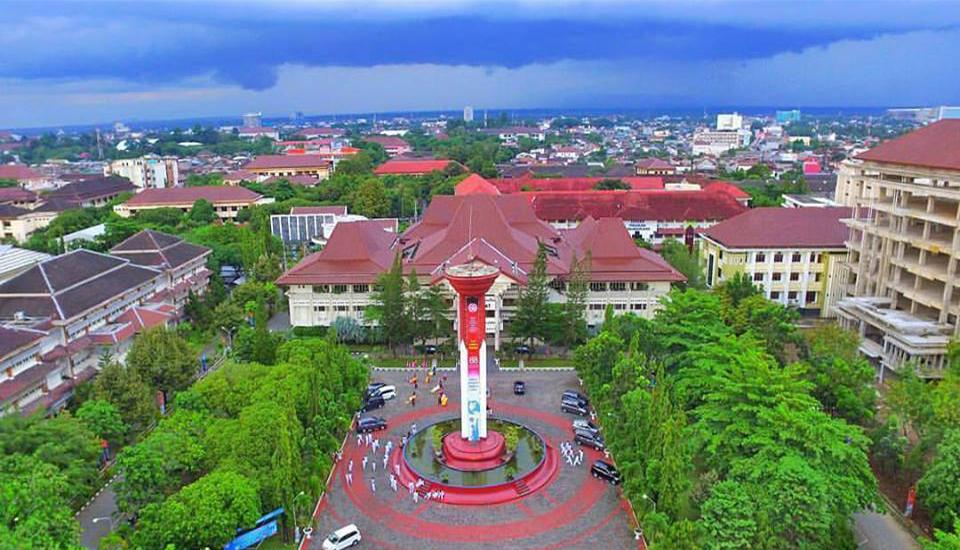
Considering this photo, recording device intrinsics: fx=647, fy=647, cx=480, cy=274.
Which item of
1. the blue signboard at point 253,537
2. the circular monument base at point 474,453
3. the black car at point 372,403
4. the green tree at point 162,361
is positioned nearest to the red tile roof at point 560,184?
the black car at point 372,403

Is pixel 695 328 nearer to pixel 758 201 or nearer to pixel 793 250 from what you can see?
pixel 793 250

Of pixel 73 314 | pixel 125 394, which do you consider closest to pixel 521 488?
pixel 125 394

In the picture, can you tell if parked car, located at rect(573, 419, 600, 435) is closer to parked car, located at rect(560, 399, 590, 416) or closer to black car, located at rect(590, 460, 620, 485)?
parked car, located at rect(560, 399, 590, 416)

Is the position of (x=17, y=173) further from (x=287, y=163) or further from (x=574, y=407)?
(x=574, y=407)

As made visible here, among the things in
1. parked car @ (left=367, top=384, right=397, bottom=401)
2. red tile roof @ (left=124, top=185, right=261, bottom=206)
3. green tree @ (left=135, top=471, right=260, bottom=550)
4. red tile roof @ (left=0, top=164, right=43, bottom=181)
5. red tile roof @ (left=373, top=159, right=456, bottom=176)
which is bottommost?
parked car @ (left=367, top=384, right=397, bottom=401)

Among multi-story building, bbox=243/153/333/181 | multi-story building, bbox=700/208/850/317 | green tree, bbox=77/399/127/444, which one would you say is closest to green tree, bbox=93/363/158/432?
green tree, bbox=77/399/127/444

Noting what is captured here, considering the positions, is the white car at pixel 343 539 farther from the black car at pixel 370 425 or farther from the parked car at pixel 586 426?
the parked car at pixel 586 426
